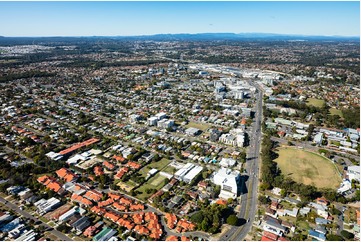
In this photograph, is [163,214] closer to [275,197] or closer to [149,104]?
[275,197]

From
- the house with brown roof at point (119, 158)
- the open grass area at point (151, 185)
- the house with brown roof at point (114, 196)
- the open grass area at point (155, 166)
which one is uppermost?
the house with brown roof at point (119, 158)

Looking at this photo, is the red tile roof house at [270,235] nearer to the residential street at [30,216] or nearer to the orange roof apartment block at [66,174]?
the residential street at [30,216]

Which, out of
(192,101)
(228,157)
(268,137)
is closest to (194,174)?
(228,157)

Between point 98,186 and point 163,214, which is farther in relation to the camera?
point 98,186

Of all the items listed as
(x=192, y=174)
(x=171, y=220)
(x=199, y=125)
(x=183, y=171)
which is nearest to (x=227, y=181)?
(x=192, y=174)

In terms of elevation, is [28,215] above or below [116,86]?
below

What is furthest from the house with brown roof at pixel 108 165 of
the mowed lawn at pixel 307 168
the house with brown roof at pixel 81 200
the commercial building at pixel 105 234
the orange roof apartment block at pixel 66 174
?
the mowed lawn at pixel 307 168
